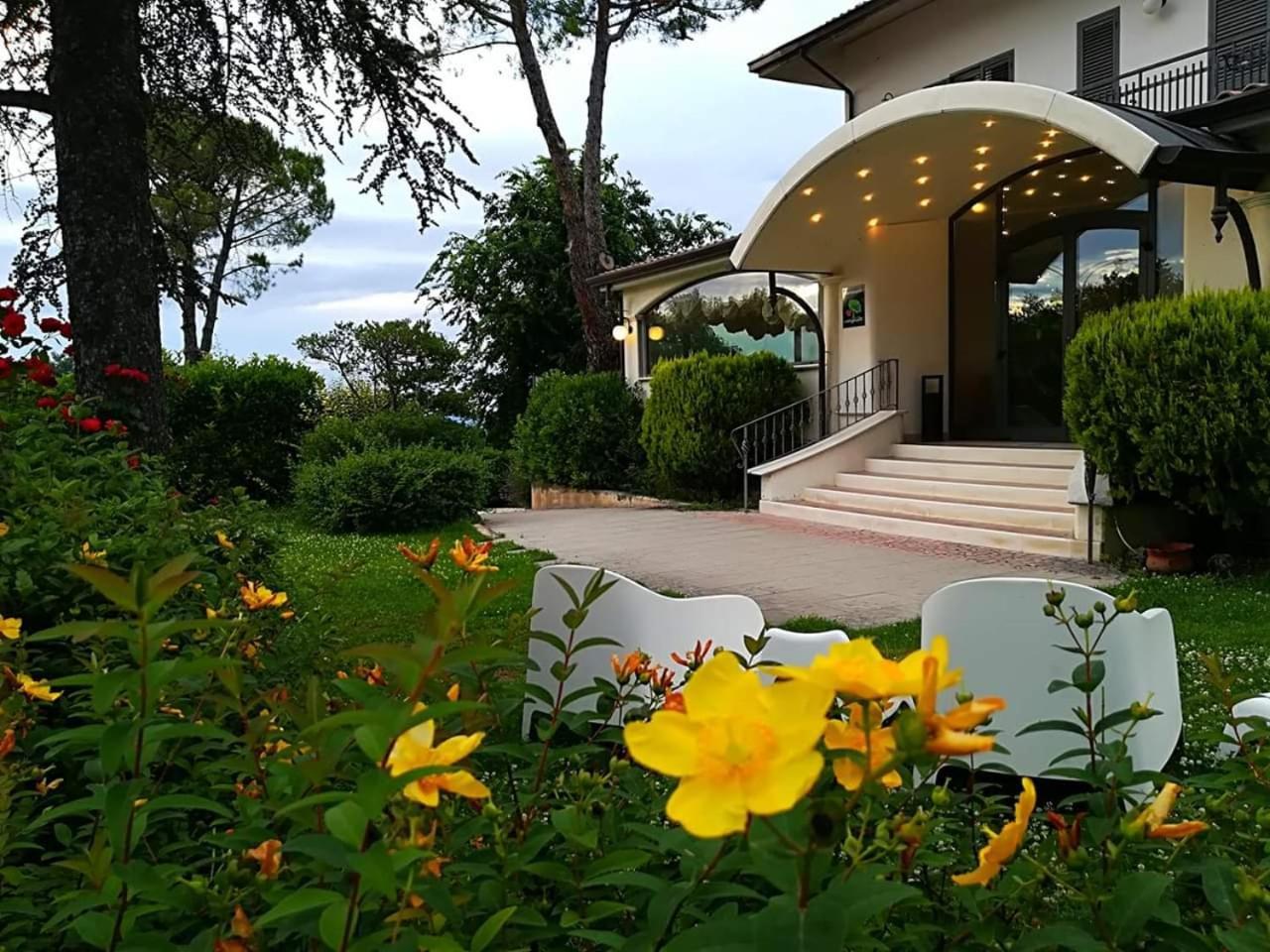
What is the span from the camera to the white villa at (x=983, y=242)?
8984mm

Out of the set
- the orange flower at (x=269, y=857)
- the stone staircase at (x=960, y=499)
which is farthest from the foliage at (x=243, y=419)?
the orange flower at (x=269, y=857)

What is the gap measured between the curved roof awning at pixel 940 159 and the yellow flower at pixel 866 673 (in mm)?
8663

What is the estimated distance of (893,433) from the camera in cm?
1258

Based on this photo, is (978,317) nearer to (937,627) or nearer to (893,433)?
(893,433)

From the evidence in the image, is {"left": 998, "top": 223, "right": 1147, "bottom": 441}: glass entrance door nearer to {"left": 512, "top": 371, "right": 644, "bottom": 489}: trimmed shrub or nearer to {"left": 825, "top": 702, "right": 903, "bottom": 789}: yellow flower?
{"left": 512, "top": 371, "right": 644, "bottom": 489}: trimmed shrub

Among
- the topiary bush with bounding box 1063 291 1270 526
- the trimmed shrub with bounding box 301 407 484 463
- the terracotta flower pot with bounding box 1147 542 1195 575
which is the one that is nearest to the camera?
the topiary bush with bounding box 1063 291 1270 526

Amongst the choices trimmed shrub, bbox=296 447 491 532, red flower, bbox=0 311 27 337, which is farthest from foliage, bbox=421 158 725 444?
red flower, bbox=0 311 27 337

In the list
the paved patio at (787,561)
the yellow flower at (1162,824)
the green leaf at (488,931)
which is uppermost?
the yellow flower at (1162,824)

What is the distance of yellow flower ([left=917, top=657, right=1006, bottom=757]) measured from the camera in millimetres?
594

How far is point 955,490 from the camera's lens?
10414mm

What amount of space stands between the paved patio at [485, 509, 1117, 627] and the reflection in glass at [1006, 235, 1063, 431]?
3645mm

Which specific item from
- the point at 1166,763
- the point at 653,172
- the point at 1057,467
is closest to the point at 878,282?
the point at 1057,467

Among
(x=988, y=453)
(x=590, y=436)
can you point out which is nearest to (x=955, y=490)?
(x=988, y=453)

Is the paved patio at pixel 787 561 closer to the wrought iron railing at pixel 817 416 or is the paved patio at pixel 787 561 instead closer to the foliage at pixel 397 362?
the wrought iron railing at pixel 817 416
